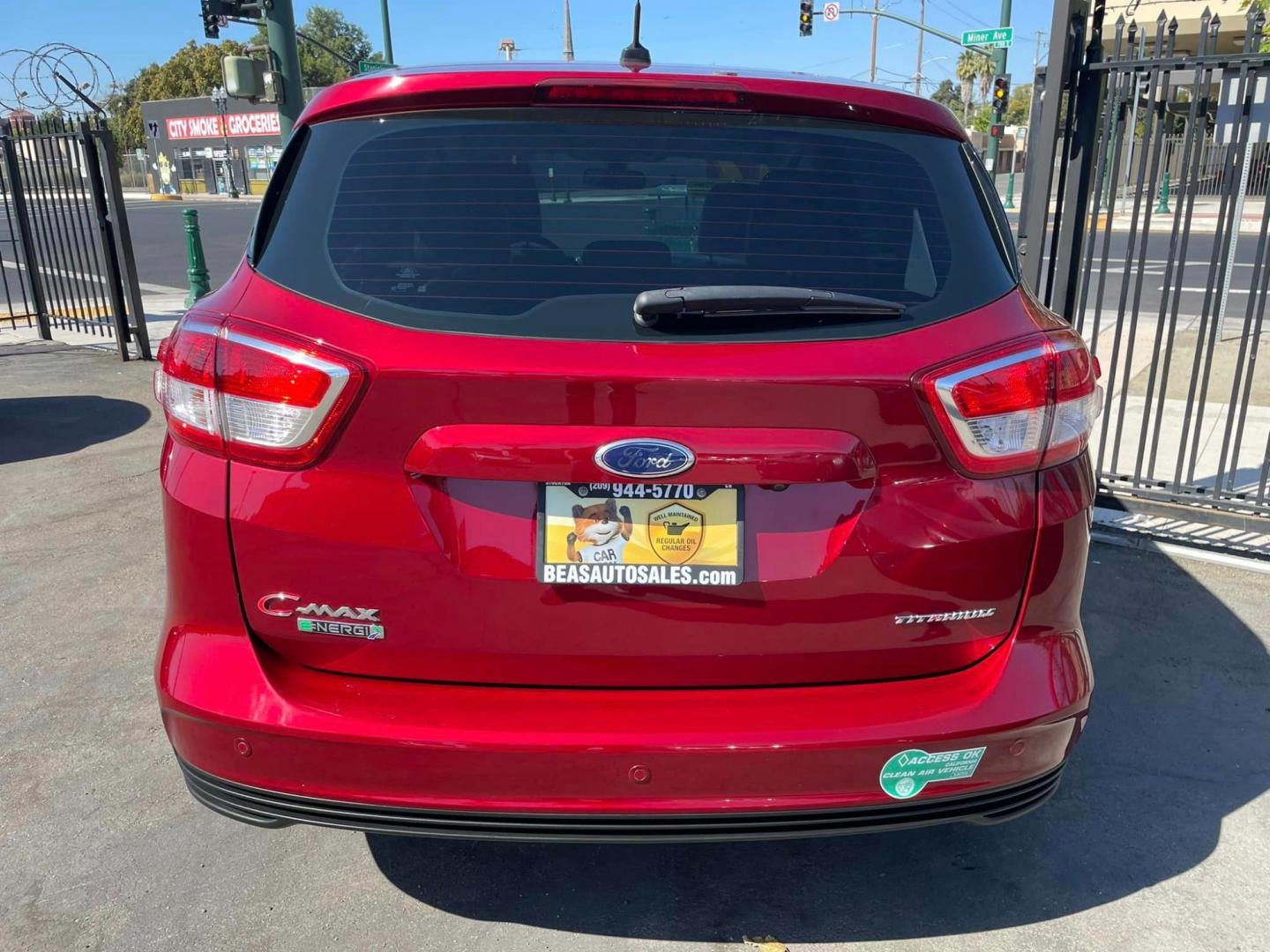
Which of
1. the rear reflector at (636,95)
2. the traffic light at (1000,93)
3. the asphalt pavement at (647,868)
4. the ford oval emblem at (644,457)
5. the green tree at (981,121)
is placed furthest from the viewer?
the green tree at (981,121)

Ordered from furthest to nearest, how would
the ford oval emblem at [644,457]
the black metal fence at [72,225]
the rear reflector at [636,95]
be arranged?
the black metal fence at [72,225]
the rear reflector at [636,95]
the ford oval emblem at [644,457]

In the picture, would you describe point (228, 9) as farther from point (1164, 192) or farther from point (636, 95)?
point (1164, 192)

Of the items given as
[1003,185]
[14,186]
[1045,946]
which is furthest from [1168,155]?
[1003,185]

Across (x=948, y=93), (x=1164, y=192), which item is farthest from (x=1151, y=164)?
(x=948, y=93)

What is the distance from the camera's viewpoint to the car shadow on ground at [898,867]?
2469mm

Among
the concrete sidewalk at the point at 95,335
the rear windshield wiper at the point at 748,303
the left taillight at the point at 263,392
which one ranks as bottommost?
the concrete sidewalk at the point at 95,335

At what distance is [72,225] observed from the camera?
975 centimetres

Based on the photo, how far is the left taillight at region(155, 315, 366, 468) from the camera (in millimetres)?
1906

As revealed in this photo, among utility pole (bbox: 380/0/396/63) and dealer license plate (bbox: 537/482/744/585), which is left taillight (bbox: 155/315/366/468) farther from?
utility pole (bbox: 380/0/396/63)

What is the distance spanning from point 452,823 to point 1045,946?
4.70 feet

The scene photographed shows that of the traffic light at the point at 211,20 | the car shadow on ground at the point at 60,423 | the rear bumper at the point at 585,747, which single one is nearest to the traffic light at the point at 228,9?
the traffic light at the point at 211,20

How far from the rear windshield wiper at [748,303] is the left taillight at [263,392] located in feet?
1.85

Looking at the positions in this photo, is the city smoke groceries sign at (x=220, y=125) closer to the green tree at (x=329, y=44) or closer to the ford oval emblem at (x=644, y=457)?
the green tree at (x=329, y=44)

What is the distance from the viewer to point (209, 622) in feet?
6.68
